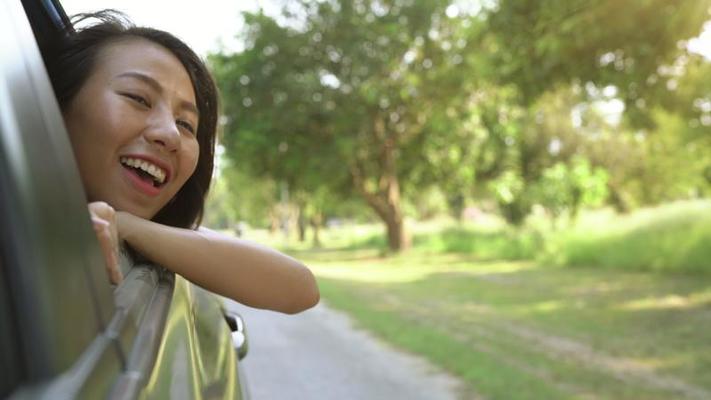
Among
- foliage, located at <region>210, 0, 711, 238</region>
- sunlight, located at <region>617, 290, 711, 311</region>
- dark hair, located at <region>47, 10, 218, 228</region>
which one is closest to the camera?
dark hair, located at <region>47, 10, 218, 228</region>

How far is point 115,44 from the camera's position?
1781 mm

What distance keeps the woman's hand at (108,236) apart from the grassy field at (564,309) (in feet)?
14.8

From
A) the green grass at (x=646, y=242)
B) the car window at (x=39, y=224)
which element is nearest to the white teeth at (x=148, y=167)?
the car window at (x=39, y=224)

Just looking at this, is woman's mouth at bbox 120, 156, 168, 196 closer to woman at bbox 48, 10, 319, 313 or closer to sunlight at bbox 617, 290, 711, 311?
woman at bbox 48, 10, 319, 313

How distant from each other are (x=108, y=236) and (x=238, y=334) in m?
1.22

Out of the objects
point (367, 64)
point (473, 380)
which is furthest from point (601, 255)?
point (473, 380)

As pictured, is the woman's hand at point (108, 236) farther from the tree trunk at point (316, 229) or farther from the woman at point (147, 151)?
the tree trunk at point (316, 229)

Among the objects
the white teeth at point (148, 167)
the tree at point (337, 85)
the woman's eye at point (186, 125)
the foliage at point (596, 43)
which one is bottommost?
the white teeth at point (148, 167)

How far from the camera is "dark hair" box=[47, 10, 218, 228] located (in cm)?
167

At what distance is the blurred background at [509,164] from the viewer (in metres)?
6.77

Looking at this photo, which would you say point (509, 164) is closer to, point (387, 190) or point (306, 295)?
point (387, 190)

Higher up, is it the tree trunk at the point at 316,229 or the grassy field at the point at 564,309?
the grassy field at the point at 564,309

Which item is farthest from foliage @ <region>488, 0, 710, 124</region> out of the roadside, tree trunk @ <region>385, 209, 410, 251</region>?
tree trunk @ <region>385, 209, 410, 251</region>

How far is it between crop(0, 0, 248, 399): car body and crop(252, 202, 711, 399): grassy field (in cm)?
469
